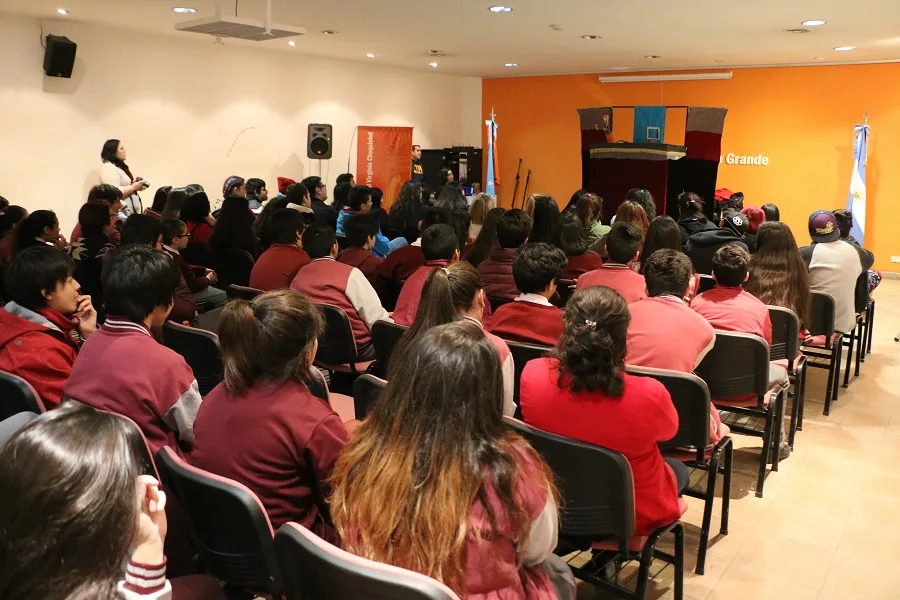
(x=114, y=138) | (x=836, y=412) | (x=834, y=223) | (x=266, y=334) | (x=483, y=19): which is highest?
(x=483, y=19)

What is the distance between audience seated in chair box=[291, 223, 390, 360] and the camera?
3955 mm

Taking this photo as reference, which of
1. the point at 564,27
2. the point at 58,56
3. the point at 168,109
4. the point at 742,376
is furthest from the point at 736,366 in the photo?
the point at 168,109

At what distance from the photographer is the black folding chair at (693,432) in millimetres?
2672

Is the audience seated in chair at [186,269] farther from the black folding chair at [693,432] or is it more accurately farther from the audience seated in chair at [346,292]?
the black folding chair at [693,432]

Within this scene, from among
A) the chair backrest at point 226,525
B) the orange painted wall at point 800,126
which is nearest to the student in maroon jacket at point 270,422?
the chair backrest at point 226,525

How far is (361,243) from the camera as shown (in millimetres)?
4773

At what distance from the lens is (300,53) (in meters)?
10.4

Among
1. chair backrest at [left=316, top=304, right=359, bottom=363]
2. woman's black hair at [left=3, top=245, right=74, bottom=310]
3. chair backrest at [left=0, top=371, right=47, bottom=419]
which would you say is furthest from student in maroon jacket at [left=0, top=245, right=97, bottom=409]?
chair backrest at [left=316, top=304, right=359, bottom=363]

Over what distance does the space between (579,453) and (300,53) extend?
9464mm

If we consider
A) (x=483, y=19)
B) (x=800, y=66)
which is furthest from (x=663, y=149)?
(x=483, y=19)

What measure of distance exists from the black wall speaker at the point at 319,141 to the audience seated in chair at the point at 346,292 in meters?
6.66

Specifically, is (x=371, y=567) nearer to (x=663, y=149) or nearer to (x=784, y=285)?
(x=784, y=285)

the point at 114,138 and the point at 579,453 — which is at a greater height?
the point at 114,138

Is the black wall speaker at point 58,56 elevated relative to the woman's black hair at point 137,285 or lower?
elevated
